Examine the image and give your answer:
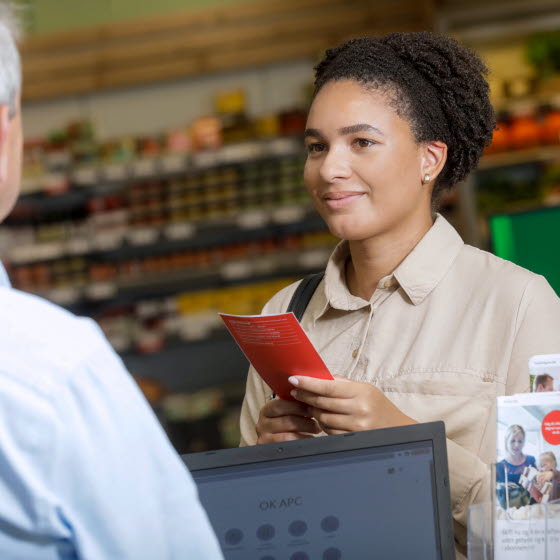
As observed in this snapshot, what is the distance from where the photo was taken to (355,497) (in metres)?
1.18

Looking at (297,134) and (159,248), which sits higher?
(297,134)

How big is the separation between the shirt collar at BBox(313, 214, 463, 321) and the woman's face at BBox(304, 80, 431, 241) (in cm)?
8

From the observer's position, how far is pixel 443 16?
512cm

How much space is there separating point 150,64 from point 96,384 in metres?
5.28

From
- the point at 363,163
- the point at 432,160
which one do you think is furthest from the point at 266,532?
the point at 432,160

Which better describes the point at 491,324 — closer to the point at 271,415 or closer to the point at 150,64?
the point at 271,415

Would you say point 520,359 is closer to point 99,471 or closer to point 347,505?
point 347,505

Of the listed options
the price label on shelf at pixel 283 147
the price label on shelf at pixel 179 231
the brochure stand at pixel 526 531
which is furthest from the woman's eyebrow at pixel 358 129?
the price label on shelf at pixel 179 231

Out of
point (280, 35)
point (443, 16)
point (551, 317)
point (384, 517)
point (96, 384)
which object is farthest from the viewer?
point (280, 35)

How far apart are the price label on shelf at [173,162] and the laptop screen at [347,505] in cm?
451

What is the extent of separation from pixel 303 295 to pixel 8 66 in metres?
1.12

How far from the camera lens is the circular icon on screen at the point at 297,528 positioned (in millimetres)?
1165

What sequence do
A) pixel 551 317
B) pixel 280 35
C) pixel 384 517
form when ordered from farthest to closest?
pixel 280 35 < pixel 551 317 < pixel 384 517

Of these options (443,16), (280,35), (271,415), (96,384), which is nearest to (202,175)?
(280,35)
